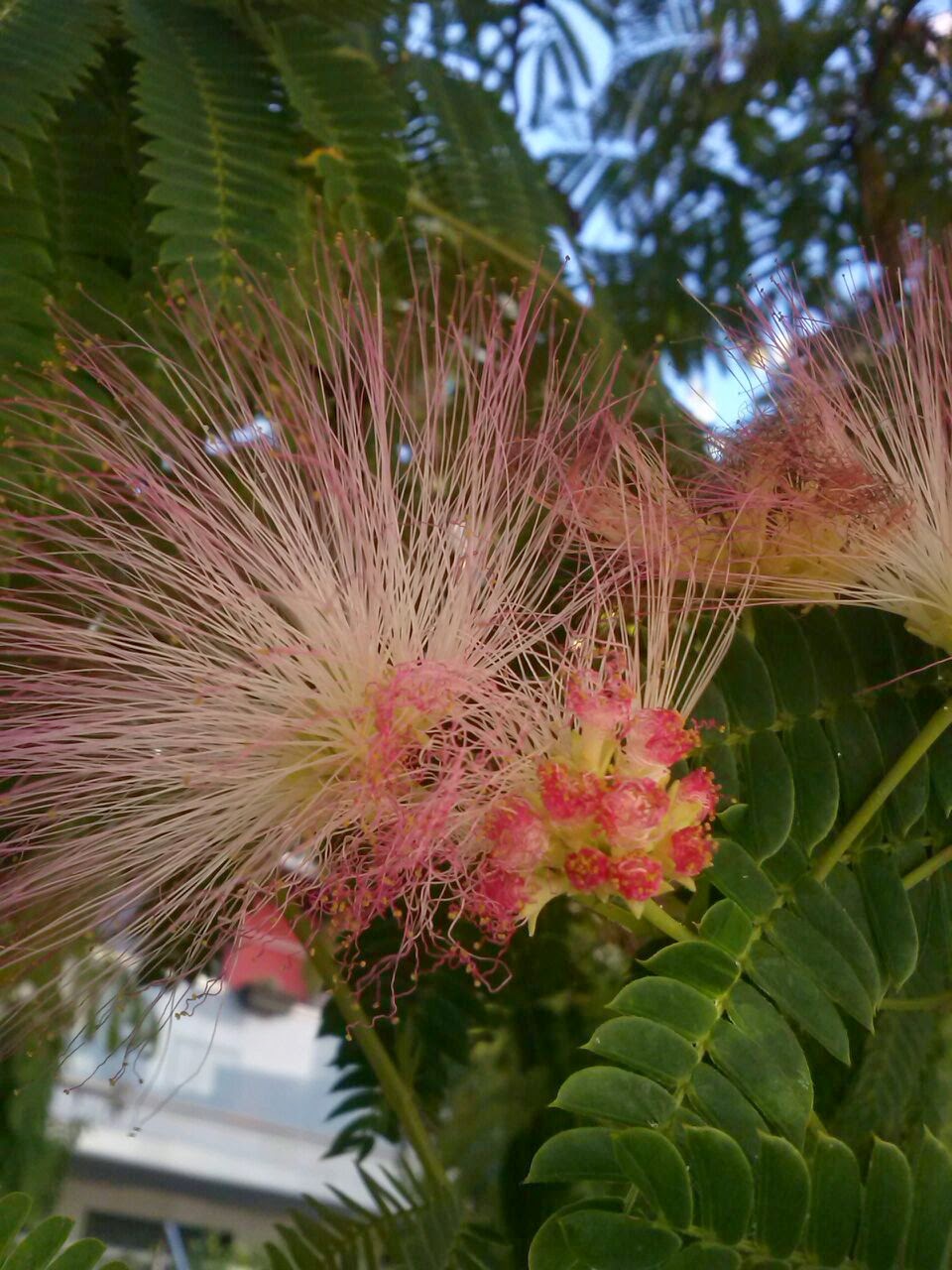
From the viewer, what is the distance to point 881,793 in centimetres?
81

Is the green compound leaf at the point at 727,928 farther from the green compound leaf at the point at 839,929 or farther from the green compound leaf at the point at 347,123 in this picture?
the green compound leaf at the point at 347,123

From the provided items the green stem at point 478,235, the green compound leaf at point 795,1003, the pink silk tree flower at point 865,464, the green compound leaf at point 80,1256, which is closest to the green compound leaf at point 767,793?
the green compound leaf at point 795,1003

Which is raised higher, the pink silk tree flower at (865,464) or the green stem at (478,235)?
the green stem at (478,235)

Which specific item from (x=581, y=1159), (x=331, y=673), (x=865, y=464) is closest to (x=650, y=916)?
(x=581, y=1159)

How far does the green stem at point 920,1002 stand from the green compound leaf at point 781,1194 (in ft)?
0.57

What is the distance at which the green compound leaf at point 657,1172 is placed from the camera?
0.64 metres

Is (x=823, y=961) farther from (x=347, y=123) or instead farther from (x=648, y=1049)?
(x=347, y=123)

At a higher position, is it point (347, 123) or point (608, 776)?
point (347, 123)

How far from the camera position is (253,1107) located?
8.39 ft

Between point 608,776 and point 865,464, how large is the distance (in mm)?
310

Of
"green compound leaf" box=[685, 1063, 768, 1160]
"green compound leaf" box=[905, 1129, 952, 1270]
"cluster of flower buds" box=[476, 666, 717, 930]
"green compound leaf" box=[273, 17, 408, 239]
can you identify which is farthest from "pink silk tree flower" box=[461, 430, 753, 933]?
"green compound leaf" box=[273, 17, 408, 239]

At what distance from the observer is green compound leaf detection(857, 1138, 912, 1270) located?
2.25 feet

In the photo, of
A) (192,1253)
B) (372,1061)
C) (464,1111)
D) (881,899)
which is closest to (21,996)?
(372,1061)

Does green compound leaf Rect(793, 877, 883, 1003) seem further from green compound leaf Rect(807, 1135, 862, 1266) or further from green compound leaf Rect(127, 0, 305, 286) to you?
green compound leaf Rect(127, 0, 305, 286)
